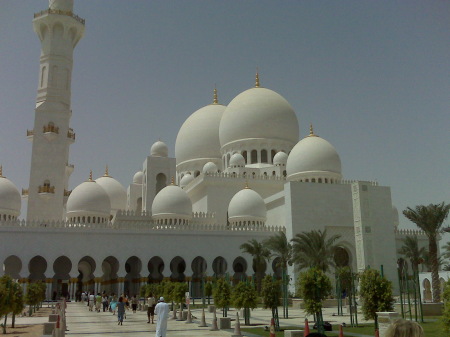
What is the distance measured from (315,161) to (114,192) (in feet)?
69.2

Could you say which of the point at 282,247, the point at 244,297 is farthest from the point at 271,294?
the point at 282,247

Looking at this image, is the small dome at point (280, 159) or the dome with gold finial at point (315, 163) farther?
the small dome at point (280, 159)

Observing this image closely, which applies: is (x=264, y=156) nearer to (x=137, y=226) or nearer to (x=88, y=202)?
(x=137, y=226)

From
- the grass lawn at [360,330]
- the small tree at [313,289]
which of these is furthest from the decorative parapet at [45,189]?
the small tree at [313,289]

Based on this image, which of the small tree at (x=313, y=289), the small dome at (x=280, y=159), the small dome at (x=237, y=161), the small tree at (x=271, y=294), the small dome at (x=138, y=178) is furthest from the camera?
the small dome at (x=138, y=178)

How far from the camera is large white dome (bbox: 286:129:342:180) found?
3722 centimetres

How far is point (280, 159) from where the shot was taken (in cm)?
4150

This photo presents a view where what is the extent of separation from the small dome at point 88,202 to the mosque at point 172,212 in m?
0.07

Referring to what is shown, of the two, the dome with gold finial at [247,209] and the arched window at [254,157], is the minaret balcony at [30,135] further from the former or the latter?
the arched window at [254,157]

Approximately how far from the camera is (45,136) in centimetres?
3569

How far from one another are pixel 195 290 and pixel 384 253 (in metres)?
13.7

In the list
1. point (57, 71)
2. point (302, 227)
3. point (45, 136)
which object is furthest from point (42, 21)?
point (302, 227)

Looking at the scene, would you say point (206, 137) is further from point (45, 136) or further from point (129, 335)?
point (129, 335)

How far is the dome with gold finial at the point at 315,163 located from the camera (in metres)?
37.2
